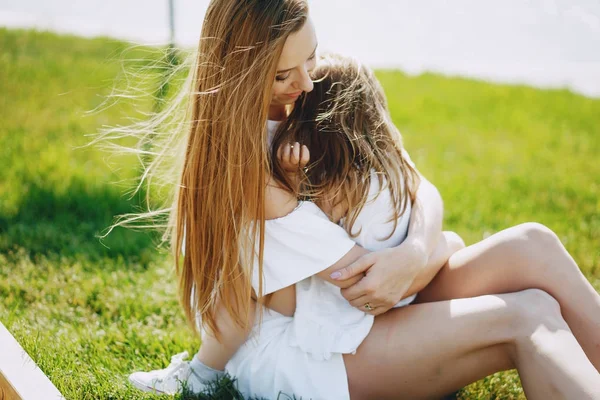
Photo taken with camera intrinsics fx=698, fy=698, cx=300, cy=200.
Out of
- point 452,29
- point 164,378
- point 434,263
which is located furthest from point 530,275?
point 452,29

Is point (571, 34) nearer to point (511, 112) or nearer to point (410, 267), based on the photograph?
point (511, 112)

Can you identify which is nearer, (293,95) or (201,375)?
(293,95)

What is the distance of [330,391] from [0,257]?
6.61ft

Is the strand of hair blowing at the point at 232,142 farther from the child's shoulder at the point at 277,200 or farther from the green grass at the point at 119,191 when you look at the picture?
A: the green grass at the point at 119,191

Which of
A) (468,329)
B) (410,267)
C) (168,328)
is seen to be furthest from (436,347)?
(168,328)

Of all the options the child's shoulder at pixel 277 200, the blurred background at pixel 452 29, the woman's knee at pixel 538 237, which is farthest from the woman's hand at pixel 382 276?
the blurred background at pixel 452 29

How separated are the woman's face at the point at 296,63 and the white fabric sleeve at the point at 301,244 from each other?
36 centimetres

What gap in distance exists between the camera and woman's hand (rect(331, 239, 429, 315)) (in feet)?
6.93

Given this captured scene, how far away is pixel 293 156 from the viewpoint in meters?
2.13

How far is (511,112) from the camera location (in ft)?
20.1

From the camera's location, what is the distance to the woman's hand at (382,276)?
2113 mm

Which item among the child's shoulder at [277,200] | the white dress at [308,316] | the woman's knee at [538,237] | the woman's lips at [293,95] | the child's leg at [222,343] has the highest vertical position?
the woman's lips at [293,95]

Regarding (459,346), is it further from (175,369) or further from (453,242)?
(175,369)

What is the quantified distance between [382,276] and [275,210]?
0.38m
